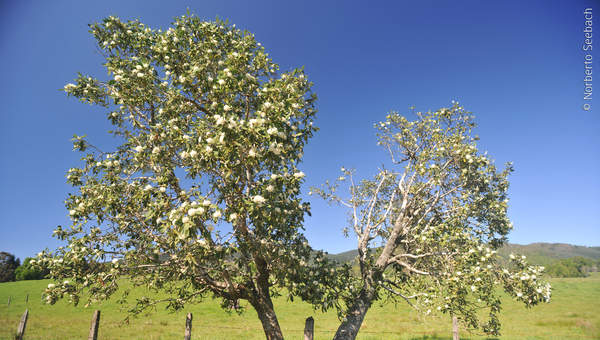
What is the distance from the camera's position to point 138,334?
920 inches

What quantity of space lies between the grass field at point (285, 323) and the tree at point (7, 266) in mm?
43207

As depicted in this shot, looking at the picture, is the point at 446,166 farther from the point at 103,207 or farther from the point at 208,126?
the point at 103,207

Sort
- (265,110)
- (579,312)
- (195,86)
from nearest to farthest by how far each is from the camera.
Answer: (265,110), (195,86), (579,312)

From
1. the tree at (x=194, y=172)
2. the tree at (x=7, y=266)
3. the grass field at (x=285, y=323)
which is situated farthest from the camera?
the tree at (x=7, y=266)

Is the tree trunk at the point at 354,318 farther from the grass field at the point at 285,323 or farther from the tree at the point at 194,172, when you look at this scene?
the grass field at the point at 285,323

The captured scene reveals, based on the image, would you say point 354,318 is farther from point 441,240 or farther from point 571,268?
point 571,268

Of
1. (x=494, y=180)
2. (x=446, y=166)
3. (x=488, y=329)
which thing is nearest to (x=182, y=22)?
(x=446, y=166)

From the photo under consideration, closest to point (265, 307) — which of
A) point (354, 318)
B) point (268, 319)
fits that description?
point (268, 319)

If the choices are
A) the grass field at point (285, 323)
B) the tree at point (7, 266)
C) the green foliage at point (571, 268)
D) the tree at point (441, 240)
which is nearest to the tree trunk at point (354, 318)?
the tree at point (441, 240)

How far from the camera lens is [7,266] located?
78.1m

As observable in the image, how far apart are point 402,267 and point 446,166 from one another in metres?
5.07

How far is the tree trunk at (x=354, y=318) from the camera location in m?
10.7

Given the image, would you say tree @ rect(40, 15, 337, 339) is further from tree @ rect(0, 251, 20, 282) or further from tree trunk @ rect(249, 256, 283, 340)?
tree @ rect(0, 251, 20, 282)

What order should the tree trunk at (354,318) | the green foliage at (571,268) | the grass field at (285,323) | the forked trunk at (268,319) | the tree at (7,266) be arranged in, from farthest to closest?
the green foliage at (571,268)
the tree at (7,266)
the grass field at (285,323)
the tree trunk at (354,318)
the forked trunk at (268,319)
